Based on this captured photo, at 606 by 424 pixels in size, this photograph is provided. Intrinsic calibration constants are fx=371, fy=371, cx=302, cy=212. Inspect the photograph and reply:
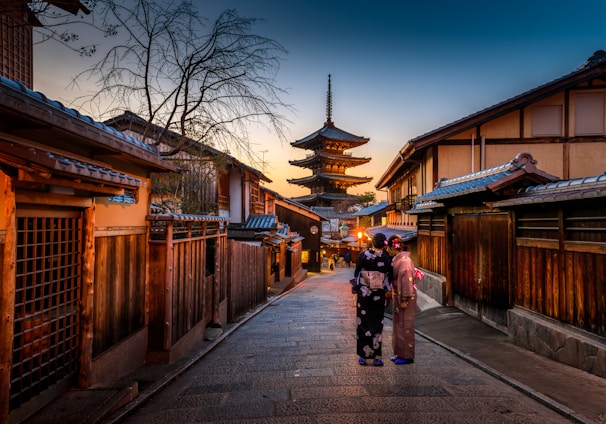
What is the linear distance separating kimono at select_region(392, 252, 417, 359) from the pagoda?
125 ft

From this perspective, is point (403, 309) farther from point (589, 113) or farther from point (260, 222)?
point (260, 222)

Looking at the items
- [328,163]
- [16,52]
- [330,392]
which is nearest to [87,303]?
[330,392]

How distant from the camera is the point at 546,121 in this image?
14.2 meters

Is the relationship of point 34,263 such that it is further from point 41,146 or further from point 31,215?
point 41,146

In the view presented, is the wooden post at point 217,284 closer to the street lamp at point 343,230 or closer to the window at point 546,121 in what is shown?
the window at point 546,121

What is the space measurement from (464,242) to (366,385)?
21.2 feet

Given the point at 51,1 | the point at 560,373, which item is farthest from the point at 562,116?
the point at 51,1

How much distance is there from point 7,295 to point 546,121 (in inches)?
656

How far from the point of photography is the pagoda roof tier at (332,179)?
44.6 meters

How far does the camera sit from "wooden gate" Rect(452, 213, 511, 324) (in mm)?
7930

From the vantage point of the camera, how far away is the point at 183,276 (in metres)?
6.82

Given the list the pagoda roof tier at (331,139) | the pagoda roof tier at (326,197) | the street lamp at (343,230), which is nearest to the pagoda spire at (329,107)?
the pagoda roof tier at (331,139)

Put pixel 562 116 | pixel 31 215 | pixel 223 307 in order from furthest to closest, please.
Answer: pixel 562 116, pixel 223 307, pixel 31 215

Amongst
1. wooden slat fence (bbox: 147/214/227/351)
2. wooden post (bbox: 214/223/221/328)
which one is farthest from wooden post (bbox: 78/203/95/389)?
wooden post (bbox: 214/223/221/328)
